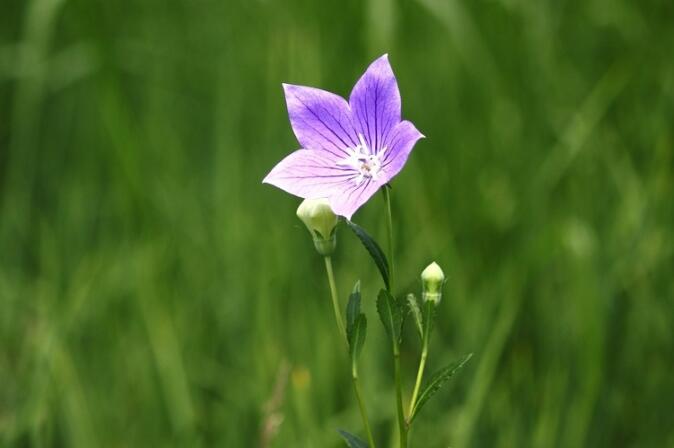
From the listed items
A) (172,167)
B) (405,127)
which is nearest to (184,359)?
(172,167)

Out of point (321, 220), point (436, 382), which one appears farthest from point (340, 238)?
point (436, 382)

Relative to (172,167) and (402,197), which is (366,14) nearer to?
(402,197)

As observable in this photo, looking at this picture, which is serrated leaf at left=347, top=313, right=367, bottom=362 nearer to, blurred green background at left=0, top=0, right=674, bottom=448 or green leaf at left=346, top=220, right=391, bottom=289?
green leaf at left=346, top=220, right=391, bottom=289

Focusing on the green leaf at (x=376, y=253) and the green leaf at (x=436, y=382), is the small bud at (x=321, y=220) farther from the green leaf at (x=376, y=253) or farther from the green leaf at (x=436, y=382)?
Result: the green leaf at (x=436, y=382)

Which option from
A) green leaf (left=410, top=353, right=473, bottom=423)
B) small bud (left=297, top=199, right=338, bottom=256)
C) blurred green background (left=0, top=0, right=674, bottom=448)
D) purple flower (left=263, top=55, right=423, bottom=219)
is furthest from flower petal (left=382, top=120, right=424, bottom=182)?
blurred green background (left=0, top=0, right=674, bottom=448)

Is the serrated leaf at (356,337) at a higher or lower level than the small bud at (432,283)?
lower

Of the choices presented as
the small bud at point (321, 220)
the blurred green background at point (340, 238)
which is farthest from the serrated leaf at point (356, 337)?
the blurred green background at point (340, 238)
